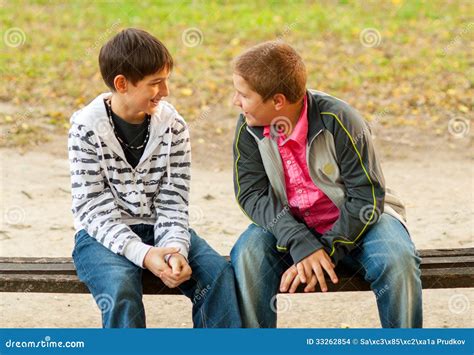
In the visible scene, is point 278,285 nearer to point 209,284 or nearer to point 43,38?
point 209,284

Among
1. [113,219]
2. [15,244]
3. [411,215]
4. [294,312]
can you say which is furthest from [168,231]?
[411,215]

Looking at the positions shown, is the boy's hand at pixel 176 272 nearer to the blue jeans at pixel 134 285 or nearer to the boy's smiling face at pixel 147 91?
the blue jeans at pixel 134 285

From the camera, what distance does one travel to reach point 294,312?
4.04 m

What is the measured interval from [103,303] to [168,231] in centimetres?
37

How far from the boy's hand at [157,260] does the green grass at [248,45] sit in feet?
13.0

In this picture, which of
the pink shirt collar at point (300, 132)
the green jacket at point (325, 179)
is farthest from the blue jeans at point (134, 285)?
the pink shirt collar at point (300, 132)

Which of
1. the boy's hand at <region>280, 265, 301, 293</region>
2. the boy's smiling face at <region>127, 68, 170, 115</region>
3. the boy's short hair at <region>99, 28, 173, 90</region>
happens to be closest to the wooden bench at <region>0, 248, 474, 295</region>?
the boy's hand at <region>280, 265, 301, 293</region>

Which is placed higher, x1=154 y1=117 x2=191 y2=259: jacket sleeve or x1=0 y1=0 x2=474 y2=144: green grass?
x1=154 y1=117 x2=191 y2=259: jacket sleeve

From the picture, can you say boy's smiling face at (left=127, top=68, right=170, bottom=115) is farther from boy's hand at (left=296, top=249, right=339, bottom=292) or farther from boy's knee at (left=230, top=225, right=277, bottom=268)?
boy's hand at (left=296, top=249, right=339, bottom=292)

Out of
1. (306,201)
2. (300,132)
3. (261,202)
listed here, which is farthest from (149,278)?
(300,132)

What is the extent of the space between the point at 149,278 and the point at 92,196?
1.16ft

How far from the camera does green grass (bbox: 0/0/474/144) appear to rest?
25.5 feet

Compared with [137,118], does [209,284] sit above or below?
below

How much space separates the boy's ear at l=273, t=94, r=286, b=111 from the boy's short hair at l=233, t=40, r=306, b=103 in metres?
0.01
